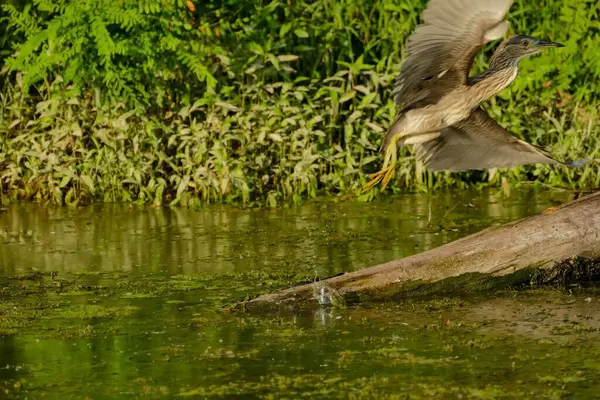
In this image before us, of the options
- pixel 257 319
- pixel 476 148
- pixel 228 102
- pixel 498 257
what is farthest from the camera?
pixel 228 102

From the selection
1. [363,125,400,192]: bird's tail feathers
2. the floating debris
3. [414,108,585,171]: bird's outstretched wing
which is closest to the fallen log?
the floating debris

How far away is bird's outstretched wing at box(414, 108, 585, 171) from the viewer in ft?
23.1

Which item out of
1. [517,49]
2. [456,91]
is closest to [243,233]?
[456,91]

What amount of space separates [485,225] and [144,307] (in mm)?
2745

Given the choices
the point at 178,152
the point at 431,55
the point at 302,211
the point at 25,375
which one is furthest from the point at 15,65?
the point at 25,375

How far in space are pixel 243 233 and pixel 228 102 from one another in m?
1.58

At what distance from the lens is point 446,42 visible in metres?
6.68

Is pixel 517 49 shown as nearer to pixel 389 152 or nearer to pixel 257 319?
pixel 389 152

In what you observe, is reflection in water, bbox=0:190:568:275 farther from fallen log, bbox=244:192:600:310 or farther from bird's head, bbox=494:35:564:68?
bird's head, bbox=494:35:564:68

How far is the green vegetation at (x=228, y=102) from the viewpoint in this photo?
9.45 m

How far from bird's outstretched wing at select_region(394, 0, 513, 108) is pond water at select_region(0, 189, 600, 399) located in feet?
3.59

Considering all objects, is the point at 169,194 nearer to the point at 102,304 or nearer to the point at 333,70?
the point at 333,70

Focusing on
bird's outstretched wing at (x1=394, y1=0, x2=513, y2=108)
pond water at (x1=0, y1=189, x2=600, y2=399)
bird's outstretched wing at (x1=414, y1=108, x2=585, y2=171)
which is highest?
bird's outstretched wing at (x1=394, y1=0, x2=513, y2=108)

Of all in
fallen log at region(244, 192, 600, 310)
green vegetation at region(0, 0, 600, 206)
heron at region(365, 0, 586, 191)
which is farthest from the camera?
green vegetation at region(0, 0, 600, 206)
